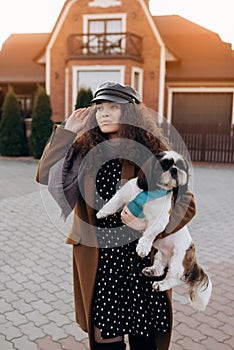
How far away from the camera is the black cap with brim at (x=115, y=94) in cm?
194

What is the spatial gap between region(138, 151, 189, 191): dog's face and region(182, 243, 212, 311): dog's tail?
1.27 feet

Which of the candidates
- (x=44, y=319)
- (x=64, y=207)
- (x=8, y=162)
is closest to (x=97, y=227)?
(x=64, y=207)

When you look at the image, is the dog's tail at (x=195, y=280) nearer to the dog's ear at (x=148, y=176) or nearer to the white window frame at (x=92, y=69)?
the dog's ear at (x=148, y=176)

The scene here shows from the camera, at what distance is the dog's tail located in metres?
1.99

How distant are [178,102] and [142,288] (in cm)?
2052

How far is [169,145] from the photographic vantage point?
2043 mm

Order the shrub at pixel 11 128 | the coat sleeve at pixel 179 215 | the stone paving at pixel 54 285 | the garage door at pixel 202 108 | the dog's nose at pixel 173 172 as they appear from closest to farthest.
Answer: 1. the dog's nose at pixel 173 172
2. the coat sleeve at pixel 179 215
3. the stone paving at pixel 54 285
4. the shrub at pixel 11 128
5. the garage door at pixel 202 108

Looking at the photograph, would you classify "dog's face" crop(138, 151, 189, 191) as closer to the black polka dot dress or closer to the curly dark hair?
the curly dark hair

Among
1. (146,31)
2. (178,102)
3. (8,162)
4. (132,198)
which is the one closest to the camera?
(132,198)

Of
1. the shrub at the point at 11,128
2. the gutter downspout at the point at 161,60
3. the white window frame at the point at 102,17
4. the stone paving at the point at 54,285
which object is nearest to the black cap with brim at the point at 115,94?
the stone paving at the point at 54,285

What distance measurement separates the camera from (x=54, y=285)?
4258mm

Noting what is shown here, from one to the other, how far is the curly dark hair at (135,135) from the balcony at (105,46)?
708 inches

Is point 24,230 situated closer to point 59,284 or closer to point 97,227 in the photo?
point 59,284

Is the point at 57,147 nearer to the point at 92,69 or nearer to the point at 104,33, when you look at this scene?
the point at 92,69
